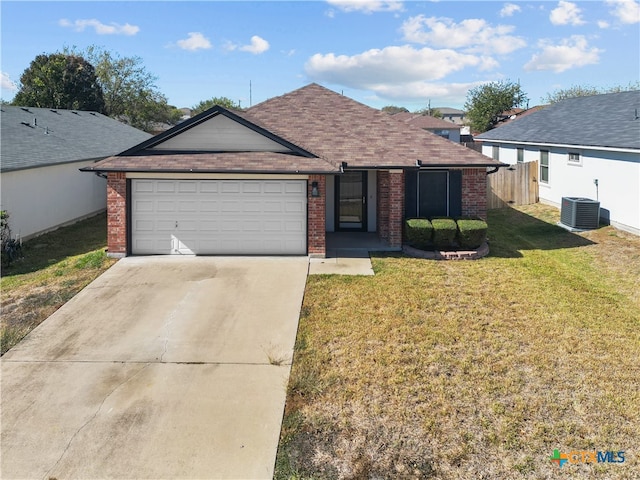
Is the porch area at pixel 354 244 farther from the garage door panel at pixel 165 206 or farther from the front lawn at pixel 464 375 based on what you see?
the garage door panel at pixel 165 206

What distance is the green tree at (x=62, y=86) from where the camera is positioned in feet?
135

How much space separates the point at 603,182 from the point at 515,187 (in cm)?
520

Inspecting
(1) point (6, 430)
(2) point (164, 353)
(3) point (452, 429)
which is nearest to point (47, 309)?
(2) point (164, 353)

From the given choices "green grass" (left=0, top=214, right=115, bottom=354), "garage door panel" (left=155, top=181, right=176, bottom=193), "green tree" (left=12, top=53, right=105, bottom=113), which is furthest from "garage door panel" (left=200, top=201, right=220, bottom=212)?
"green tree" (left=12, top=53, right=105, bottom=113)

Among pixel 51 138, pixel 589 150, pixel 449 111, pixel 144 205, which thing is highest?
pixel 449 111

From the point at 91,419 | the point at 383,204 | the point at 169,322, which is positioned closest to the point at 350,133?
the point at 383,204

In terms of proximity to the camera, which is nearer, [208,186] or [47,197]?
[208,186]

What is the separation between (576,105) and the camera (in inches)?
966

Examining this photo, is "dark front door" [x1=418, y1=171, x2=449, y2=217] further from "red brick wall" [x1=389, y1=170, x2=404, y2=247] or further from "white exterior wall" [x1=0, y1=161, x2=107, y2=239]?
"white exterior wall" [x1=0, y1=161, x2=107, y2=239]

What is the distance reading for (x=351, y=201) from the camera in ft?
55.0

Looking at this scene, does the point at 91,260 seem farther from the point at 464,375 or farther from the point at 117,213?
the point at 464,375

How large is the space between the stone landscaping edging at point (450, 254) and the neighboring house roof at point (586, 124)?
6528 millimetres

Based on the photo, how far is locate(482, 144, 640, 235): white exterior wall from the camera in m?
15.5

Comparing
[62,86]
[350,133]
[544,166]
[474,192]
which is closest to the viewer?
[474,192]
